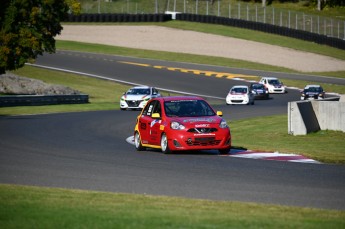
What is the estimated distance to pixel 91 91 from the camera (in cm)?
5522

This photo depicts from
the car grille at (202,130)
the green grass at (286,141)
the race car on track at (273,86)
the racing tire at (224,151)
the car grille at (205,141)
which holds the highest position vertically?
the car grille at (202,130)

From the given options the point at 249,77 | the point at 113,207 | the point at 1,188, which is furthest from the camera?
the point at 249,77

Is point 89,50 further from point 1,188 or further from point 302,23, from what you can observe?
point 1,188

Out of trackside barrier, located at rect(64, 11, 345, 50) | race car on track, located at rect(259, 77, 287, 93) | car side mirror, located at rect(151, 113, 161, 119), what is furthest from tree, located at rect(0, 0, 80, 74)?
trackside barrier, located at rect(64, 11, 345, 50)

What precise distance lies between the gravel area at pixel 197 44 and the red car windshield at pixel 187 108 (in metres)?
50.8

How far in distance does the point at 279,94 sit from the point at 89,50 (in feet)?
77.0

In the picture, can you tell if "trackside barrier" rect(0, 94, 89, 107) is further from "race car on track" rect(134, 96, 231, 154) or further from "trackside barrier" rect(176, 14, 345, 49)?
"trackside barrier" rect(176, 14, 345, 49)

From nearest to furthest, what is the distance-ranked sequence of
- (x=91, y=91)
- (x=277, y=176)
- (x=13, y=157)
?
(x=277, y=176) < (x=13, y=157) < (x=91, y=91)

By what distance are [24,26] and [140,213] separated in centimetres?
3518

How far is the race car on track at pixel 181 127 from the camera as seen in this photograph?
63.9ft

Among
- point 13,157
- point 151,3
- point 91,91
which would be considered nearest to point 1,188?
point 13,157

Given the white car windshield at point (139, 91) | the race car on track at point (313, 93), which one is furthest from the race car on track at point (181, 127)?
the race car on track at point (313, 93)

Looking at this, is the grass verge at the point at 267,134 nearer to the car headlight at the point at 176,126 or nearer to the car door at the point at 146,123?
the car headlight at the point at 176,126

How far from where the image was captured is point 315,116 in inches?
1051
